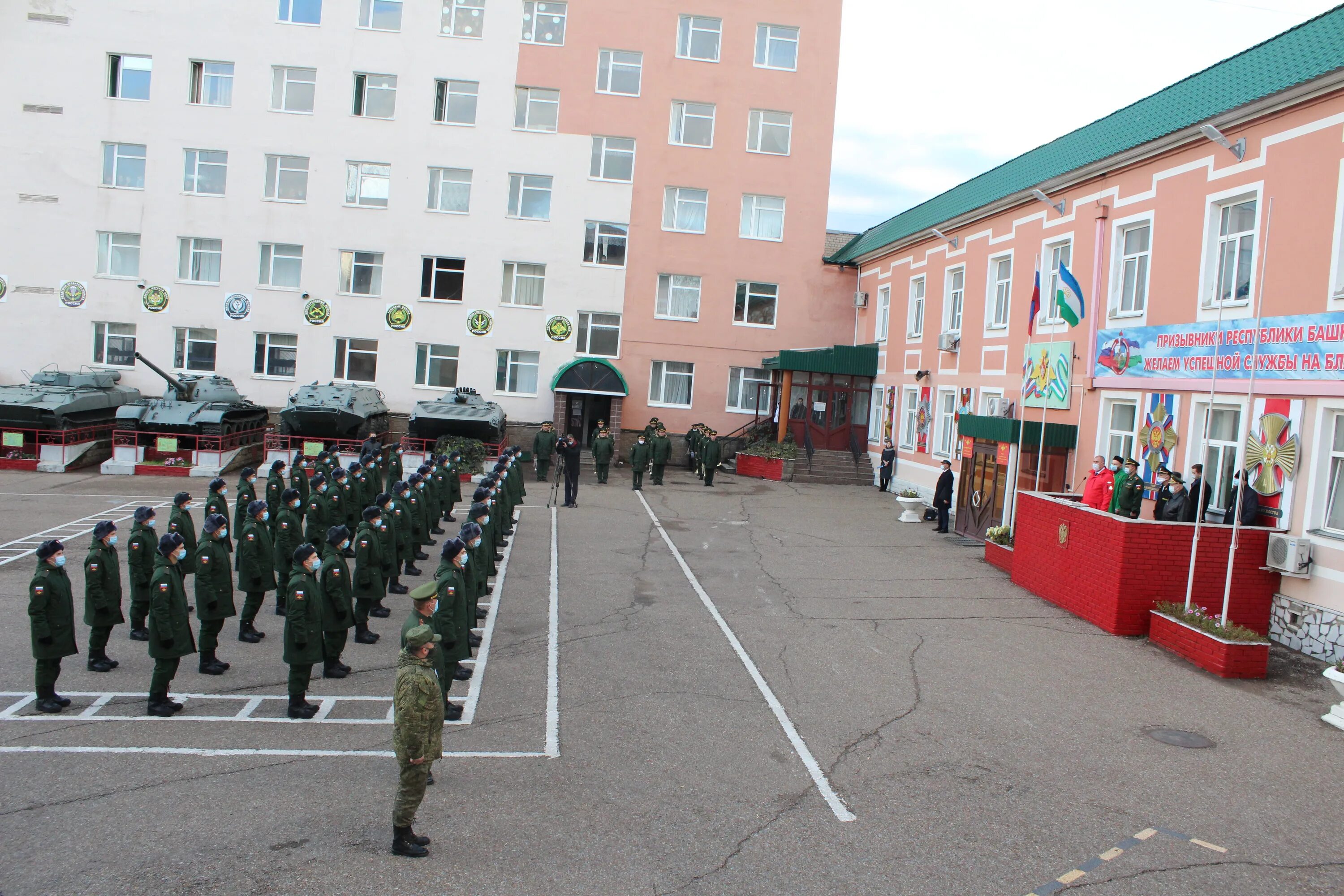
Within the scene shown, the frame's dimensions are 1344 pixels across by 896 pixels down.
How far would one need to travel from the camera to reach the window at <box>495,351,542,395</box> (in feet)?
106

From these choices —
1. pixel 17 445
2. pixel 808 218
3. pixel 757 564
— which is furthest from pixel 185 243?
pixel 757 564

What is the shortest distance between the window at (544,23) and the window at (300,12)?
6.74 meters

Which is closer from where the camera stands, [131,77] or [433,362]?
[131,77]

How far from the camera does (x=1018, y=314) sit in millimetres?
20297

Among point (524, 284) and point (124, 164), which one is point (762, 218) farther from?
point (124, 164)

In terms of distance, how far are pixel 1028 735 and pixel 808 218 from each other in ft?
86.8

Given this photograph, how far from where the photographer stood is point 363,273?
31.9m

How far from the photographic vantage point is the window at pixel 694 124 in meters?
32.5

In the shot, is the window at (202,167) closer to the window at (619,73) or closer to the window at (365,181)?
the window at (365,181)

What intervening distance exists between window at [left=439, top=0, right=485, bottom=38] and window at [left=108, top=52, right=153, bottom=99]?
982 centimetres

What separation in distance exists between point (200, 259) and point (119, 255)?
8.89ft

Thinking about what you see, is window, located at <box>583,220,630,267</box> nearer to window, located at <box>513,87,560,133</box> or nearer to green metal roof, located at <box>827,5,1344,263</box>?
window, located at <box>513,87,560,133</box>

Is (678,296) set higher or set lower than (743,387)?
higher

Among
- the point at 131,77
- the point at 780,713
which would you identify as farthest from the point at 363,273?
the point at 780,713
